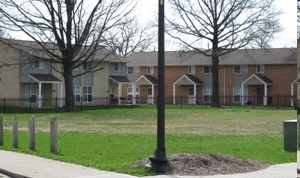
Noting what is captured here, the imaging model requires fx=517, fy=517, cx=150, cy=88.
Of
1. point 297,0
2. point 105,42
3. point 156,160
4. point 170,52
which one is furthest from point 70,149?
point 170,52

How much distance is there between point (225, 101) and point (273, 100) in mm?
6453

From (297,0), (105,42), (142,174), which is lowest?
(142,174)

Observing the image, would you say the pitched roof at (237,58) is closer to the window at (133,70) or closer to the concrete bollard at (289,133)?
the window at (133,70)

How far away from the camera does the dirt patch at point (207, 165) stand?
11488 millimetres

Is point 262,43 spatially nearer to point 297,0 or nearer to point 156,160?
point 156,160

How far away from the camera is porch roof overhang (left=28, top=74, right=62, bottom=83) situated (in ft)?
172

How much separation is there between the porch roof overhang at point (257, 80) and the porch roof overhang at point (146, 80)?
13185 mm

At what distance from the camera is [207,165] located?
473 inches

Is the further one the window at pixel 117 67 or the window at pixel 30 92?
the window at pixel 117 67

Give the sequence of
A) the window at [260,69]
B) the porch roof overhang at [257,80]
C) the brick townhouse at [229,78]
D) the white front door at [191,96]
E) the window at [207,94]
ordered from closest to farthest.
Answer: the porch roof overhang at [257,80] → the brick townhouse at [229,78] → the window at [260,69] → the white front door at [191,96] → the window at [207,94]

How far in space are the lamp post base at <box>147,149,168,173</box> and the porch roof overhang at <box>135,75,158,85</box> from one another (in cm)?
5969

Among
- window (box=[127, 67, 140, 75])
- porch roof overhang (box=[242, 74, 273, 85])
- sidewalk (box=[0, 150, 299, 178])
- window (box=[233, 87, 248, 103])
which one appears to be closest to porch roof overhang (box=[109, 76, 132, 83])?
window (box=[127, 67, 140, 75])

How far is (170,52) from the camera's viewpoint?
253 feet

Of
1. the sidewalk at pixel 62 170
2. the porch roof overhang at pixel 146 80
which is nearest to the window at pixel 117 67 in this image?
the porch roof overhang at pixel 146 80
